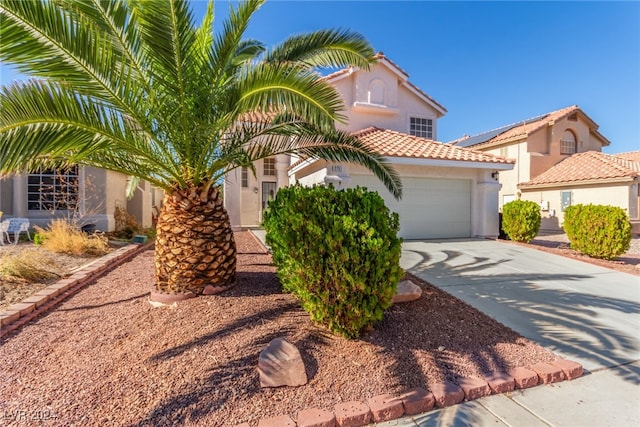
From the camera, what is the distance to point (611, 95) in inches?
551

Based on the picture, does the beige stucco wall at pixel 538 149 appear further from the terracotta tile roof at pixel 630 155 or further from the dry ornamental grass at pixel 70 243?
the dry ornamental grass at pixel 70 243

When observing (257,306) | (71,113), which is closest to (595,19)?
(257,306)

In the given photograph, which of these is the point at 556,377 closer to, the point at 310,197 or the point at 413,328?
the point at 413,328

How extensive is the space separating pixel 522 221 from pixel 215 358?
12353 mm

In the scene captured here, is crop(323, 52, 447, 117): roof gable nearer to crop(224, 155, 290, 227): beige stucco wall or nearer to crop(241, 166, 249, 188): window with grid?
crop(224, 155, 290, 227): beige stucco wall

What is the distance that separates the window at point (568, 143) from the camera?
78.0 ft

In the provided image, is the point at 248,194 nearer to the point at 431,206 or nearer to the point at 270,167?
the point at 270,167

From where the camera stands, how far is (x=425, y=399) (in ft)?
9.64

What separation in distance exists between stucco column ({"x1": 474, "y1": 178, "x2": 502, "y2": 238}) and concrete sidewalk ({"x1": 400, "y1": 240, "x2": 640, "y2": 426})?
2746mm

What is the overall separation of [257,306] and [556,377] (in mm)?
3722

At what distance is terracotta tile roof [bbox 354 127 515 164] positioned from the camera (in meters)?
11.2

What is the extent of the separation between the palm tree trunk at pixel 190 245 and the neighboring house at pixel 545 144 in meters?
24.0

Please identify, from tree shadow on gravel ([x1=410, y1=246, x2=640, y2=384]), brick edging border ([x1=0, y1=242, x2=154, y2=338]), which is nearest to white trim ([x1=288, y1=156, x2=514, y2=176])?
tree shadow on gravel ([x1=410, y1=246, x2=640, y2=384])

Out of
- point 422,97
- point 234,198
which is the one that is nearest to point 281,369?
point 234,198
